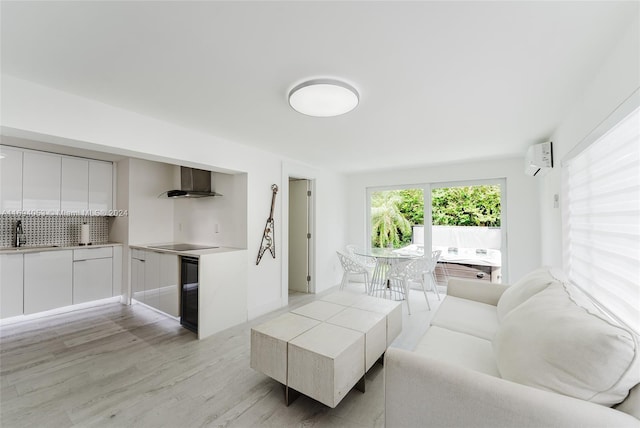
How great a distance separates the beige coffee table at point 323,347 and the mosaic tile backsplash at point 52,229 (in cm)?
391

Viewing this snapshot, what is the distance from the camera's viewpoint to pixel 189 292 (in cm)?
303


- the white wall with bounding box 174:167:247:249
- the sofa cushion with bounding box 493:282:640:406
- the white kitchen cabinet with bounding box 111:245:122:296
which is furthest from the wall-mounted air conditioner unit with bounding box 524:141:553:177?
the white kitchen cabinet with bounding box 111:245:122:296

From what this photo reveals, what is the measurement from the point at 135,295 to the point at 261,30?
4079mm

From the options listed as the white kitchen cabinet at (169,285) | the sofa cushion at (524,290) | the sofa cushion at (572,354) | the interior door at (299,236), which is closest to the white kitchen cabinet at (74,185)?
the white kitchen cabinet at (169,285)

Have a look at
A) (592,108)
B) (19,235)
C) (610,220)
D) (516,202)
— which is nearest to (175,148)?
(19,235)

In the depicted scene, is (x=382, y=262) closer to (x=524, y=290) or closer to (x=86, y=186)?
(x=524, y=290)

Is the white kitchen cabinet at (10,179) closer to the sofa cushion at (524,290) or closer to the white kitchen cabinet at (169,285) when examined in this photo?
the white kitchen cabinet at (169,285)

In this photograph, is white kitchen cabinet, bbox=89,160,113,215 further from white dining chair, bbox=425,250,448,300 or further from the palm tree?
white dining chair, bbox=425,250,448,300

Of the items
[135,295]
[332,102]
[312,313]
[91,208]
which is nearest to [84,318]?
[135,295]

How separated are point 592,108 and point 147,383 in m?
3.75

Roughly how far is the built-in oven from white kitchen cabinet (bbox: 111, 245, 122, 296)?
5.77ft

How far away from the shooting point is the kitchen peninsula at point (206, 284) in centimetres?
290

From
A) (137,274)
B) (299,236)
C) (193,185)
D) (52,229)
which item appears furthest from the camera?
(299,236)

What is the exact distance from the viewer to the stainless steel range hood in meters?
3.55
